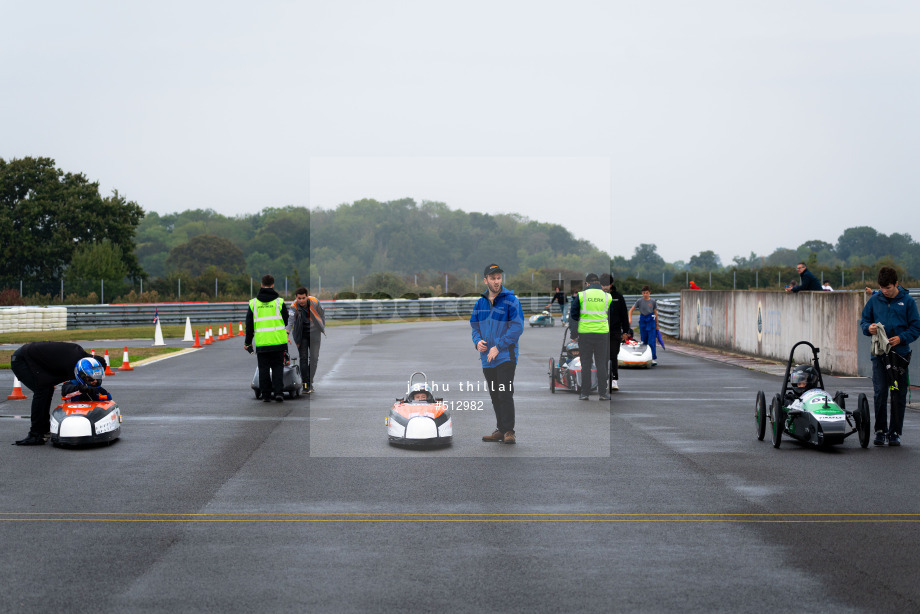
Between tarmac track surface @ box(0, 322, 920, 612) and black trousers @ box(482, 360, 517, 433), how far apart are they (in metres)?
0.39

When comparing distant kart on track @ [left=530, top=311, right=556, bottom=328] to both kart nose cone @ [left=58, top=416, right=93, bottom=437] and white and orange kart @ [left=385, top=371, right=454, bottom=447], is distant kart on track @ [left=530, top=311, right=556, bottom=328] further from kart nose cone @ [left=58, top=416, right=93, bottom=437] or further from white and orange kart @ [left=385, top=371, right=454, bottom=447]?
kart nose cone @ [left=58, top=416, right=93, bottom=437]

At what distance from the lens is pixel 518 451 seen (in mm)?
10945

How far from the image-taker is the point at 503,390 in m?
11.4

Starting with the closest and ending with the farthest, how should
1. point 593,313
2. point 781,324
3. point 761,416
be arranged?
point 761,416, point 593,313, point 781,324

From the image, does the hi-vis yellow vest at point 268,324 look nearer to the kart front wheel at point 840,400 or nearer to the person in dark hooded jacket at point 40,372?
the person in dark hooded jacket at point 40,372

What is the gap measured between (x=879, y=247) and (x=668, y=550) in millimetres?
154501

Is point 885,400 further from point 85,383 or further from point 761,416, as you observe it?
point 85,383

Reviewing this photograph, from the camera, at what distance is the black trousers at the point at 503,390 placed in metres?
11.3

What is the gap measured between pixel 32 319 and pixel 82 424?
3360 cm

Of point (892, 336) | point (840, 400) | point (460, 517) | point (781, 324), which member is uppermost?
point (892, 336)

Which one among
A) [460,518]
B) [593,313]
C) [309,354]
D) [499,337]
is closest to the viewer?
[460,518]

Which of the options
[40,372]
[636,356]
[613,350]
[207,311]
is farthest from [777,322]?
[207,311]

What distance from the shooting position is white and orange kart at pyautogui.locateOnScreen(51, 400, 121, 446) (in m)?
11.1

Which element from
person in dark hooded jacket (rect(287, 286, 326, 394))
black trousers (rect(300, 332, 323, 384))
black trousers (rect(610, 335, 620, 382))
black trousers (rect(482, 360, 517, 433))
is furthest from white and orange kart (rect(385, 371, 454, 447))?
black trousers (rect(610, 335, 620, 382))
